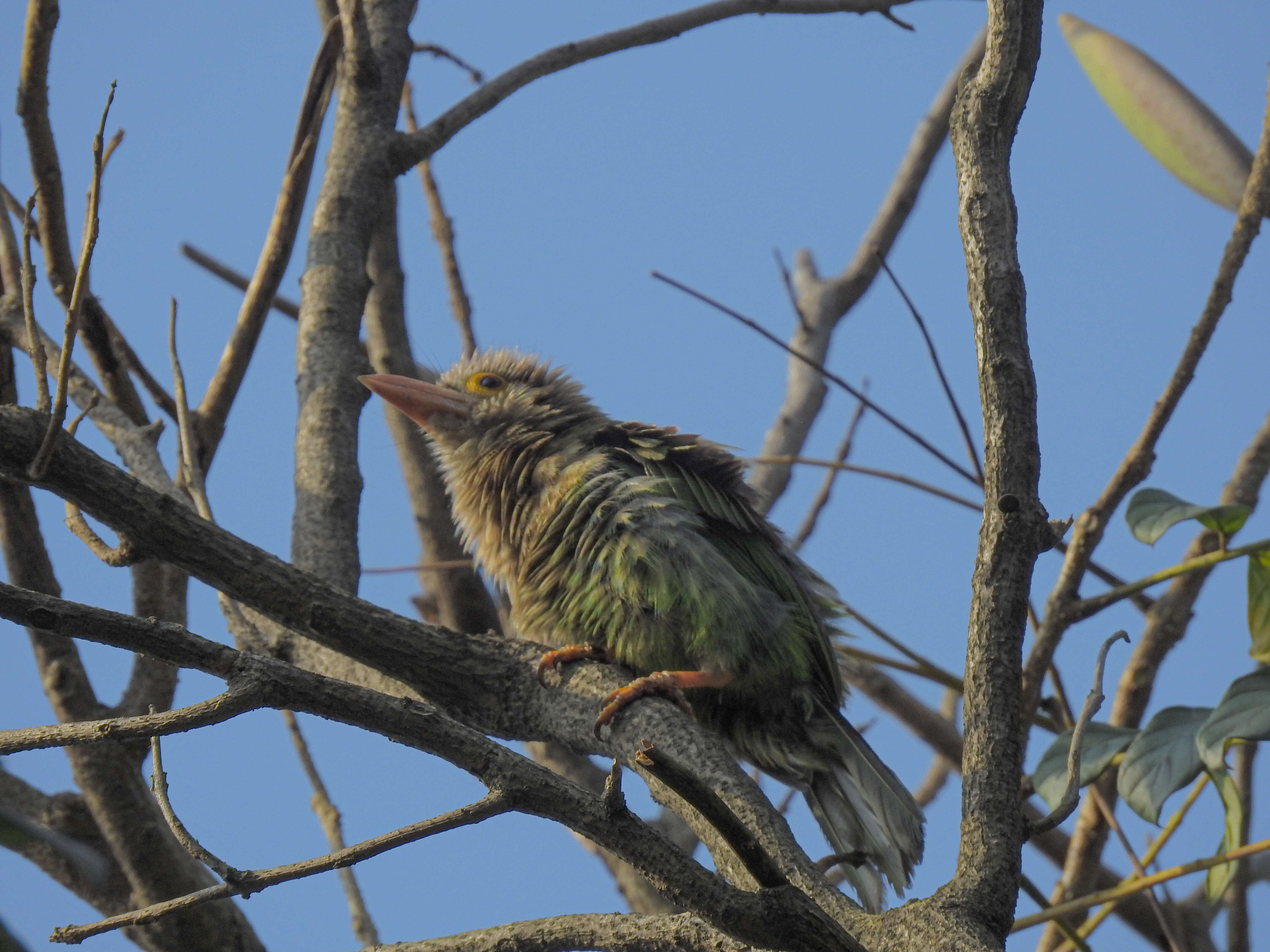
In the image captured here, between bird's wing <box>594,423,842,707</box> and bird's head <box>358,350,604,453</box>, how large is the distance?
0.75 ft

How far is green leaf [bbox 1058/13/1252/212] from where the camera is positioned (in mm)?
3629

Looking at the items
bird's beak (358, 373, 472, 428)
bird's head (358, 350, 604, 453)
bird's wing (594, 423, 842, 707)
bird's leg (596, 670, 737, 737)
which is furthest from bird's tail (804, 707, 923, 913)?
bird's beak (358, 373, 472, 428)

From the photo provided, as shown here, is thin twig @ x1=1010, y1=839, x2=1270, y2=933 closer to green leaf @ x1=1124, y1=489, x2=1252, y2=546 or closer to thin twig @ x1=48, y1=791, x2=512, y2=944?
green leaf @ x1=1124, y1=489, x2=1252, y2=546

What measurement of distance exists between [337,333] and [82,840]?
1493mm

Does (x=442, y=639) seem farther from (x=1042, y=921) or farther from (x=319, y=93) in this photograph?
(x=319, y=93)

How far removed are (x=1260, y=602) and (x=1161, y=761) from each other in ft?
1.65

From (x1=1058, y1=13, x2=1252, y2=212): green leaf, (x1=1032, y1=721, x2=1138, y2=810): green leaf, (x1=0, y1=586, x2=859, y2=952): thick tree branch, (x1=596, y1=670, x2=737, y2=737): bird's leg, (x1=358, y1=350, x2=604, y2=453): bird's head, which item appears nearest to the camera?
(x1=0, y1=586, x2=859, y2=952): thick tree branch

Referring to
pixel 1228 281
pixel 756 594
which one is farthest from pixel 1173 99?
pixel 756 594

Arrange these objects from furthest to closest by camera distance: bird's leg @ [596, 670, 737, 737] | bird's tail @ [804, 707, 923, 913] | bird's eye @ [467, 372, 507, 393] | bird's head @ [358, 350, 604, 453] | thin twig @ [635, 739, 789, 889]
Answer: bird's eye @ [467, 372, 507, 393] → bird's head @ [358, 350, 604, 453] → bird's tail @ [804, 707, 923, 913] → bird's leg @ [596, 670, 737, 737] → thin twig @ [635, 739, 789, 889]

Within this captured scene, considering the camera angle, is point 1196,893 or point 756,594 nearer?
point 756,594

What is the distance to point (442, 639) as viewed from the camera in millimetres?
2264

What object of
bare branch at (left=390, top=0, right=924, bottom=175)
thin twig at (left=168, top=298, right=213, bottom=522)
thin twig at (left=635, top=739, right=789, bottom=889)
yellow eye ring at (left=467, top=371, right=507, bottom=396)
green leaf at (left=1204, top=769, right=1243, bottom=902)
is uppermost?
bare branch at (left=390, top=0, right=924, bottom=175)

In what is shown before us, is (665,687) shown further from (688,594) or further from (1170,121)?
(1170,121)

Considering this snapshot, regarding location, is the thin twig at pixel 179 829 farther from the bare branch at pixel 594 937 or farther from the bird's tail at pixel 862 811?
the bird's tail at pixel 862 811
